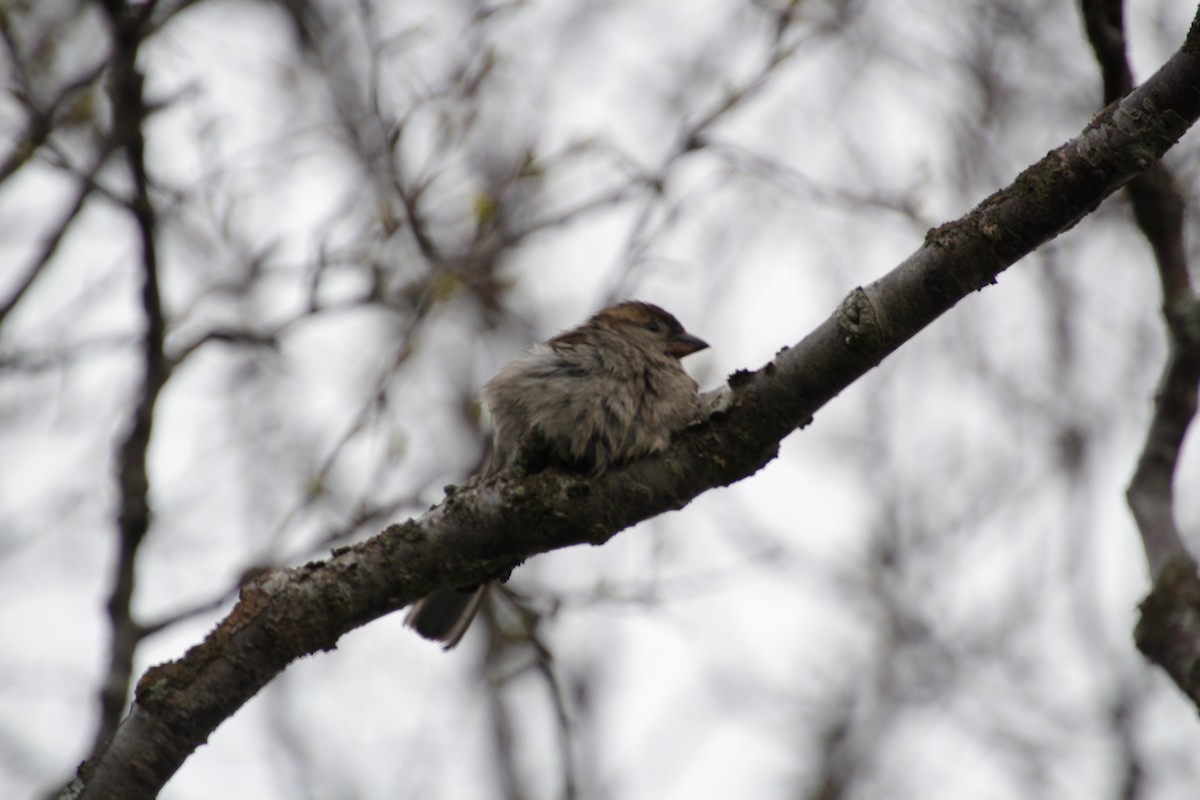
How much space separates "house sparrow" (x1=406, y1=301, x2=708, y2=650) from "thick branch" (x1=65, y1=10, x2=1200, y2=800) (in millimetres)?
153

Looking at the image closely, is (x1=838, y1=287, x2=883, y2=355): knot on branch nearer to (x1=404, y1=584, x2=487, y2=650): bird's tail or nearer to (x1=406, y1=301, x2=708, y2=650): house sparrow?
(x1=406, y1=301, x2=708, y2=650): house sparrow

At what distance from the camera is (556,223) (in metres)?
4.70

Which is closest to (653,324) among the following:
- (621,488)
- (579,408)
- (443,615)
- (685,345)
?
(685,345)

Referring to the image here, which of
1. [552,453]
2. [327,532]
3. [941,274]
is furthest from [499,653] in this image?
[941,274]

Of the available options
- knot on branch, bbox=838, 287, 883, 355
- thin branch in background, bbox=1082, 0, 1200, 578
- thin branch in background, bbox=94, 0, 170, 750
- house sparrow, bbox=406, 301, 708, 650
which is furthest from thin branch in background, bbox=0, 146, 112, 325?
thin branch in background, bbox=1082, 0, 1200, 578

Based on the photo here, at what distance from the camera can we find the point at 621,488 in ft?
9.34

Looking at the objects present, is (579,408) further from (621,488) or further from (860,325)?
(860,325)

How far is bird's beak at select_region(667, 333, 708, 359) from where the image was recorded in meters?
4.63

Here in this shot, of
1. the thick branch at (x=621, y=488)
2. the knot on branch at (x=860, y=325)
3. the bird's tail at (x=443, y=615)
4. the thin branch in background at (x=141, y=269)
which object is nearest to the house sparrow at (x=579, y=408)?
the bird's tail at (x=443, y=615)

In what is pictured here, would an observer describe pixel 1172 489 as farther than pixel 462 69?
No

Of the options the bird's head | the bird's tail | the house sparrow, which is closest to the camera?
the house sparrow

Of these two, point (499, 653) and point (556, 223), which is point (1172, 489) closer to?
point (556, 223)

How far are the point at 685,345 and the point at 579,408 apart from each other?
1391mm

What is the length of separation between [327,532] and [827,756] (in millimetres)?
5299
